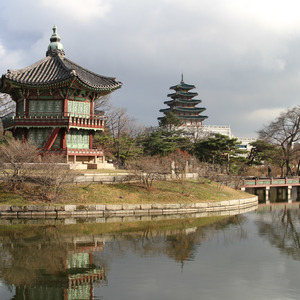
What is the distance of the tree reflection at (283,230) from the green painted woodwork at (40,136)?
64.7ft

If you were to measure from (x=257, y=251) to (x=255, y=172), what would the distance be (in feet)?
132

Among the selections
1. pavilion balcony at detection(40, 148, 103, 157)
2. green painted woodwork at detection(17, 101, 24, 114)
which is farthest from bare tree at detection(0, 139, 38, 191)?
green painted woodwork at detection(17, 101, 24, 114)

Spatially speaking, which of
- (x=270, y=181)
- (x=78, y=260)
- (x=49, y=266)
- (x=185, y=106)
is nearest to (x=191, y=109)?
(x=185, y=106)

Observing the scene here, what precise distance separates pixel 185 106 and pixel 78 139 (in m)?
55.1

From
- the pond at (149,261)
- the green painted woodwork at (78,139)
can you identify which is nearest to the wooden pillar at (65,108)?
the green painted woodwork at (78,139)

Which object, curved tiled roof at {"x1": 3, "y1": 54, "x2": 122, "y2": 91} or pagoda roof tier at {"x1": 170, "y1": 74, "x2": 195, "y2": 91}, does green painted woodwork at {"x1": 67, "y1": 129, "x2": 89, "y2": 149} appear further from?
pagoda roof tier at {"x1": 170, "y1": 74, "x2": 195, "y2": 91}

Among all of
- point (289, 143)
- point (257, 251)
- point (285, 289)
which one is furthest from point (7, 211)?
point (289, 143)

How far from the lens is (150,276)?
1175 centimetres

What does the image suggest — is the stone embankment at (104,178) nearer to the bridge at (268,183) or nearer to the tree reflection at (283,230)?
the tree reflection at (283,230)

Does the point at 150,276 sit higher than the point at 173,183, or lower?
lower

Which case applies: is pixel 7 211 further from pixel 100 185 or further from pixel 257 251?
pixel 257 251

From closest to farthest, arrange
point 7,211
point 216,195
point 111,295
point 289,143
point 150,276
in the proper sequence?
point 111,295 → point 150,276 → point 7,211 → point 216,195 → point 289,143

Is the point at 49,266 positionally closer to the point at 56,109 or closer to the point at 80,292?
the point at 80,292

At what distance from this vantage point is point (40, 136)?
1341 inches
